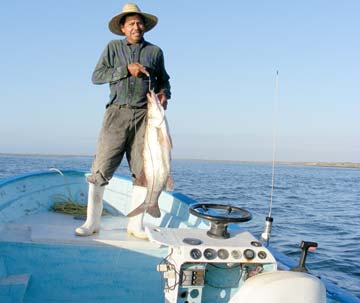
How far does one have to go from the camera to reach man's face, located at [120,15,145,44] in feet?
14.4

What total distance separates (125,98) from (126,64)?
0.37 metres

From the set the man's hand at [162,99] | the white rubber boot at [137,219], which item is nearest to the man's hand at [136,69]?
the man's hand at [162,99]

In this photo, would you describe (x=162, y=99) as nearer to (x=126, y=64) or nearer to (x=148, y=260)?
(x=126, y=64)

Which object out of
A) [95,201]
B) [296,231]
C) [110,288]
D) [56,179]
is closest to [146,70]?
[95,201]

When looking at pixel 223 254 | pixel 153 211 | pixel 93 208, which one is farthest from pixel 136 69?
pixel 223 254

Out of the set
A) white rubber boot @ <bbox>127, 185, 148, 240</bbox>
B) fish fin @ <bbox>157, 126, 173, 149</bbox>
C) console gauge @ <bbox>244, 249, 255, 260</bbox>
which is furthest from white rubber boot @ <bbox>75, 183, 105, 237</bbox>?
console gauge @ <bbox>244, 249, 255, 260</bbox>

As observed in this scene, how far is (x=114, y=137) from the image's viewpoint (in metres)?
4.36

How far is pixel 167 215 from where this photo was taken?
19.7 feet

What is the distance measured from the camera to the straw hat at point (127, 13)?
429 centimetres

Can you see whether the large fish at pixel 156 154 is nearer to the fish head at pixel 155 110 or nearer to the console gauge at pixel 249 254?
the fish head at pixel 155 110

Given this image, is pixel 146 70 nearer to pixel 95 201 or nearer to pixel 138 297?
pixel 95 201

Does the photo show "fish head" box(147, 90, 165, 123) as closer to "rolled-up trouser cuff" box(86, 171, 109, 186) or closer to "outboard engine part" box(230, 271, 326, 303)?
"rolled-up trouser cuff" box(86, 171, 109, 186)

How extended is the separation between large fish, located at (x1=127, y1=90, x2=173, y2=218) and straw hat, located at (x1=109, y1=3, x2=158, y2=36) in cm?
114

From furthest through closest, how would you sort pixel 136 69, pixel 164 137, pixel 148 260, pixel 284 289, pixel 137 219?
pixel 137 219
pixel 148 260
pixel 136 69
pixel 164 137
pixel 284 289
